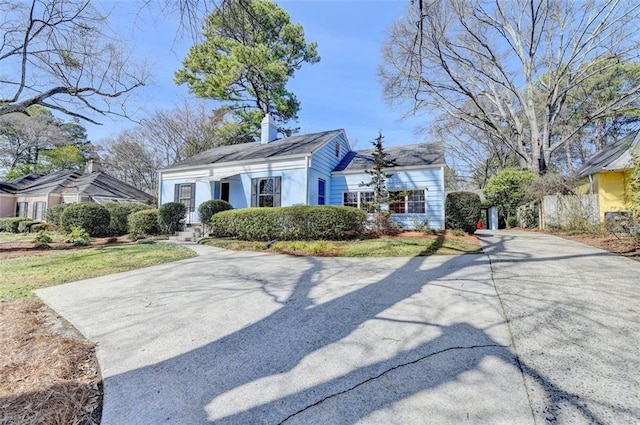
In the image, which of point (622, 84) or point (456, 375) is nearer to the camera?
point (456, 375)

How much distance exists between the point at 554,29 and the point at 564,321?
19.0 meters

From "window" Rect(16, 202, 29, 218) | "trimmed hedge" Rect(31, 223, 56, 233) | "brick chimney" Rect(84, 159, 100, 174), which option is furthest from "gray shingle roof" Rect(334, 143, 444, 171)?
"window" Rect(16, 202, 29, 218)

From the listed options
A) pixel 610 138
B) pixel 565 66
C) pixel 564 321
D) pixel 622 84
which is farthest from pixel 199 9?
pixel 610 138

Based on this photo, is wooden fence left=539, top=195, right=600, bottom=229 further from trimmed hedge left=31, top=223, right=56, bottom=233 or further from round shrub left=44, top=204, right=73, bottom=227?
round shrub left=44, top=204, right=73, bottom=227

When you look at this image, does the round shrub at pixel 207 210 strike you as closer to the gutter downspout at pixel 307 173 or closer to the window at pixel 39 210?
the gutter downspout at pixel 307 173

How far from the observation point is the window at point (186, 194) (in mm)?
14477

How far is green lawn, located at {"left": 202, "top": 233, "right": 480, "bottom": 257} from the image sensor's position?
765cm

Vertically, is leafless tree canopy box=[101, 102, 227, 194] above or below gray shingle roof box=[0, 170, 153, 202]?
above

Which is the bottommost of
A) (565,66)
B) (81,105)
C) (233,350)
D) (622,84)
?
(233,350)

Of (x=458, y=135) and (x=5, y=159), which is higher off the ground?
(x=458, y=135)

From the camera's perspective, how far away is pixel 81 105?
1178 centimetres

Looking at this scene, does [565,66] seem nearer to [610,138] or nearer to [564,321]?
[610,138]

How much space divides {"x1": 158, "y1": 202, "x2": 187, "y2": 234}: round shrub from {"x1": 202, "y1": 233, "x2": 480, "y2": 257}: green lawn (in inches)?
185

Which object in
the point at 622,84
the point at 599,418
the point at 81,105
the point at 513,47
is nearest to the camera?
the point at 599,418
